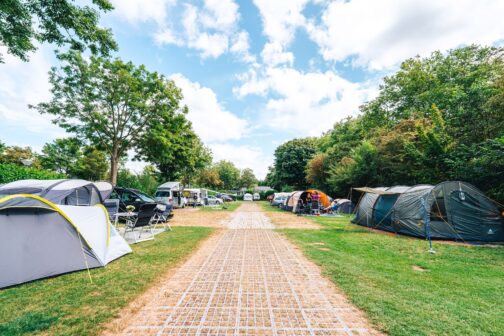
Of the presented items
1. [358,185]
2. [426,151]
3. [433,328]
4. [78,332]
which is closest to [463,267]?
[433,328]

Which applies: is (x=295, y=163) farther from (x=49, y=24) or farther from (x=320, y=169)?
(x=49, y=24)

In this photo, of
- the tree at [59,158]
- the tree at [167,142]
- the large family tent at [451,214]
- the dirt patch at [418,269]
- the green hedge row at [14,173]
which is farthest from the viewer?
the tree at [59,158]

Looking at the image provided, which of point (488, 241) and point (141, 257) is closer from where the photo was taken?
point (141, 257)

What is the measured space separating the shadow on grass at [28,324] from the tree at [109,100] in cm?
1503

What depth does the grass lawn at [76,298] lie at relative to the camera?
254cm

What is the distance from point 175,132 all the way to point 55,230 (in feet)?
52.9

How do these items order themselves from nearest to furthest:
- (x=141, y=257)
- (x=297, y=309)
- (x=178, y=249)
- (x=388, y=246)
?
(x=297, y=309), (x=141, y=257), (x=178, y=249), (x=388, y=246)

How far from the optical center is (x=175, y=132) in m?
19.5

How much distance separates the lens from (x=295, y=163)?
1369 inches

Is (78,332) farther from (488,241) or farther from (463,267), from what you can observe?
(488,241)

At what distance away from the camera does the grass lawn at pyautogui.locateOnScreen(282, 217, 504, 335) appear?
106 inches

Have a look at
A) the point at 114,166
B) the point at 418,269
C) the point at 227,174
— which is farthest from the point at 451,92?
the point at 227,174

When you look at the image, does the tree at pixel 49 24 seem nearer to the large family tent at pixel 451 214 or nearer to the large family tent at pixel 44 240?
the large family tent at pixel 44 240

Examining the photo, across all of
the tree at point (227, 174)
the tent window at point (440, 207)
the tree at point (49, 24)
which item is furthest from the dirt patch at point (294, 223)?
the tree at point (227, 174)
